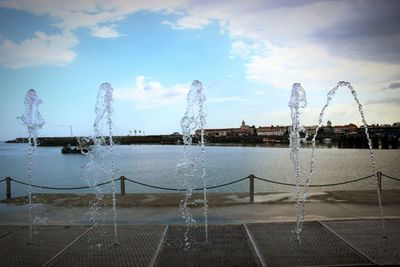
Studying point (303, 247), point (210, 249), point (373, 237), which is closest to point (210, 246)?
point (210, 249)

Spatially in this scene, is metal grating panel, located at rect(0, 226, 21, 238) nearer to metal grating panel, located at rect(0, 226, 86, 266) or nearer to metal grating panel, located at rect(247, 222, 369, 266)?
metal grating panel, located at rect(0, 226, 86, 266)

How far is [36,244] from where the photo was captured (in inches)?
307

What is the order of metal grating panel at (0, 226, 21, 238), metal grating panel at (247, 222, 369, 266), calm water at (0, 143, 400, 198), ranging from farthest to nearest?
calm water at (0, 143, 400, 198) < metal grating panel at (0, 226, 21, 238) < metal grating panel at (247, 222, 369, 266)

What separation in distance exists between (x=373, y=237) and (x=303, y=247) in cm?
171

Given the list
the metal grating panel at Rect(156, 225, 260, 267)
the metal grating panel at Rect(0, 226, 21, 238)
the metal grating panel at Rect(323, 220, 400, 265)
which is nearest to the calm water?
the metal grating panel at Rect(323, 220, 400, 265)

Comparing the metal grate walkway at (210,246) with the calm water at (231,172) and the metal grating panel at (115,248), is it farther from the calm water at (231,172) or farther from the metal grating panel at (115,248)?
the calm water at (231,172)

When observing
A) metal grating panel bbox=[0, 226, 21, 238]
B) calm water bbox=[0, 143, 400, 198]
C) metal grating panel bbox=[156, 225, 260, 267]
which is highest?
metal grating panel bbox=[0, 226, 21, 238]

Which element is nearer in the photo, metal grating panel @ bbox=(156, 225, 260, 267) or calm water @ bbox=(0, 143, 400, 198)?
metal grating panel @ bbox=(156, 225, 260, 267)

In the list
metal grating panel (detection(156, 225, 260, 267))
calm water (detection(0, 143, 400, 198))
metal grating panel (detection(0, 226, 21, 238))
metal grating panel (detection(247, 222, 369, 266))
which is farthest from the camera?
calm water (detection(0, 143, 400, 198))

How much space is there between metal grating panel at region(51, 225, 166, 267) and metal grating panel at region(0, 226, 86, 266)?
0.32m

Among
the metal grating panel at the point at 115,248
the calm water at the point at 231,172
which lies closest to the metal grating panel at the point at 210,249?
the metal grating panel at the point at 115,248

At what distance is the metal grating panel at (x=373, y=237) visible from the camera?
675 centimetres

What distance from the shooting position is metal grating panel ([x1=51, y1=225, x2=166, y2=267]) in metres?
6.72

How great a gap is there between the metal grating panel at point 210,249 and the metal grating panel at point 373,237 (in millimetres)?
2095
